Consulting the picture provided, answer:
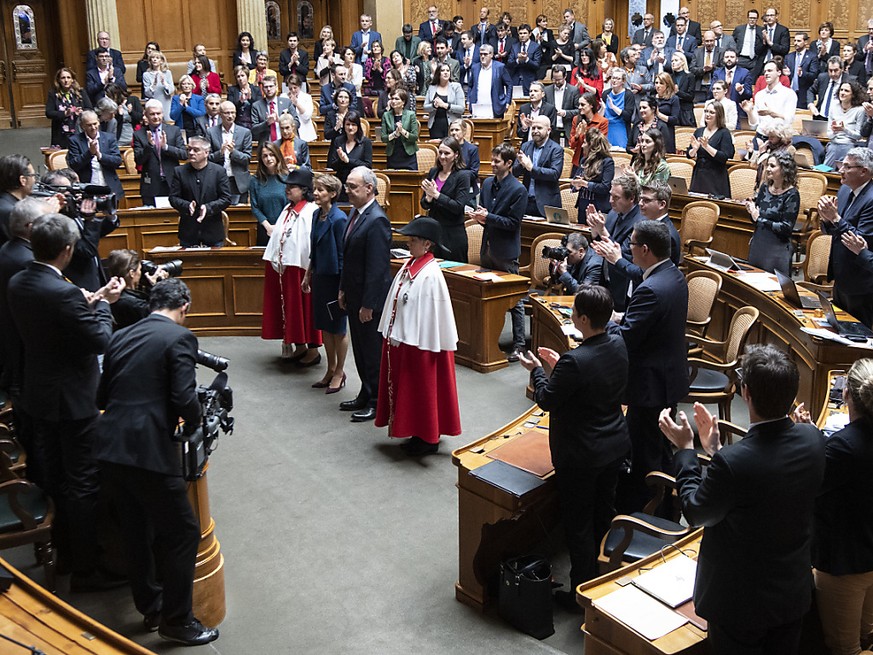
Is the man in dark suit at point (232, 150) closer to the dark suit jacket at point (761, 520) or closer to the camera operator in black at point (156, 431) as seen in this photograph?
the camera operator in black at point (156, 431)

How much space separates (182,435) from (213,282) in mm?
5065

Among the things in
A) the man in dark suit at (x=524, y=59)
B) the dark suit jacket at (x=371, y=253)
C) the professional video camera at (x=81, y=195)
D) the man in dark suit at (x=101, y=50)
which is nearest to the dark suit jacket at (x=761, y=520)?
the dark suit jacket at (x=371, y=253)

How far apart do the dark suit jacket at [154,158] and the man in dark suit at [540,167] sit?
3.64 metres

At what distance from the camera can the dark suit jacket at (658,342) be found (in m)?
5.15

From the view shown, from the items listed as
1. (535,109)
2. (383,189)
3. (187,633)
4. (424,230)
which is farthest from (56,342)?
(535,109)

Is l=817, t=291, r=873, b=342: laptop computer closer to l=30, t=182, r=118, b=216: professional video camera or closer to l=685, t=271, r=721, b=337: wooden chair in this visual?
l=685, t=271, r=721, b=337: wooden chair

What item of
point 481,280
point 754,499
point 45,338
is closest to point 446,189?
point 481,280

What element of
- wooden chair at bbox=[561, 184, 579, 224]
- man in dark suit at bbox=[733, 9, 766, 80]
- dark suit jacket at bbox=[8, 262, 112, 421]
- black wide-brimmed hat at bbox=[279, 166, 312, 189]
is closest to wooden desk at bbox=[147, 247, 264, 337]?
black wide-brimmed hat at bbox=[279, 166, 312, 189]

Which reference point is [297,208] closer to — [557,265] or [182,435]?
[557,265]

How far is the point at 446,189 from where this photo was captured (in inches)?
333

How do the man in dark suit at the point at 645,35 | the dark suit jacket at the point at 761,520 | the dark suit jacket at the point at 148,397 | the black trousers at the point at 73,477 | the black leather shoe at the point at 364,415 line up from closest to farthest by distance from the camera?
the dark suit jacket at the point at 761,520 < the dark suit jacket at the point at 148,397 < the black trousers at the point at 73,477 < the black leather shoe at the point at 364,415 < the man in dark suit at the point at 645,35

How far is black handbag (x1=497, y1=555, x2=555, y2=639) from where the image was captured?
15.5 feet

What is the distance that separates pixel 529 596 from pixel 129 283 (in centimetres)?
295

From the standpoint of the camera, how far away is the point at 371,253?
7.03m
